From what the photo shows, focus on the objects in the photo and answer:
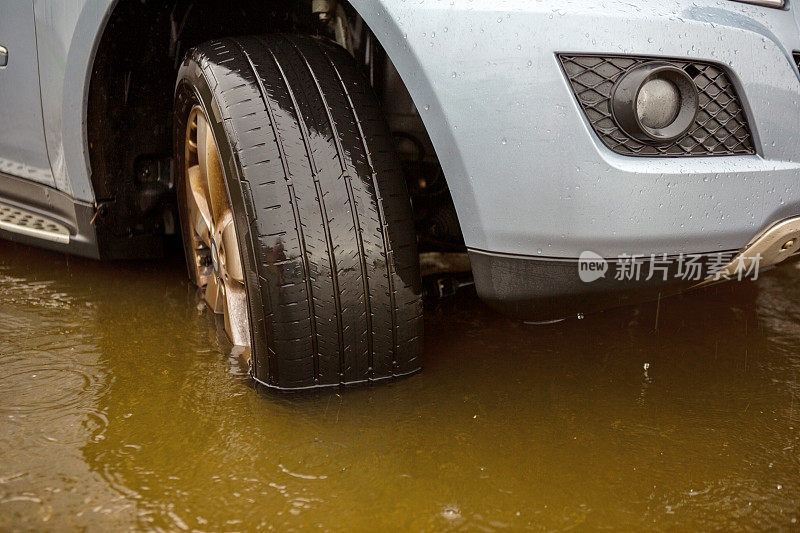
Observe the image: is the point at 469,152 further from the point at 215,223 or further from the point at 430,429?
the point at 215,223

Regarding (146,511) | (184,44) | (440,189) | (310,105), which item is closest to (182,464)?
(146,511)

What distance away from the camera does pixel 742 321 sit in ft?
7.43

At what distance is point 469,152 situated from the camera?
1446mm

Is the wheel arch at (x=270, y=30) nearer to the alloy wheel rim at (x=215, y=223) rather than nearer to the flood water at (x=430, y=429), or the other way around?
the alloy wheel rim at (x=215, y=223)

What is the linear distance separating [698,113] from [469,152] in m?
0.44

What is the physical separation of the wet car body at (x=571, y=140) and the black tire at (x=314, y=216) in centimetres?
19

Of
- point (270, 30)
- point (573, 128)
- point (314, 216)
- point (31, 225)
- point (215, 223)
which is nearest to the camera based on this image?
point (573, 128)

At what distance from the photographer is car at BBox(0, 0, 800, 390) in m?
1.42

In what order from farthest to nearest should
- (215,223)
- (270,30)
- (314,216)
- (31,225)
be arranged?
(31,225), (270,30), (215,223), (314,216)

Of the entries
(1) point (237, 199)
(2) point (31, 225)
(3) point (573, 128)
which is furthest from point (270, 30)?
(3) point (573, 128)

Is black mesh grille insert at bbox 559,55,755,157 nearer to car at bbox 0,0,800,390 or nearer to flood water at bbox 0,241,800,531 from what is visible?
car at bbox 0,0,800,390

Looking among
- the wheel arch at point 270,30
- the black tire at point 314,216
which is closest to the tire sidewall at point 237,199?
the black tire at point 314,216

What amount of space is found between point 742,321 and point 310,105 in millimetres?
1416

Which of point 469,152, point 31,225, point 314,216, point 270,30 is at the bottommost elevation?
point 31,225
